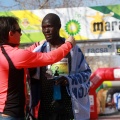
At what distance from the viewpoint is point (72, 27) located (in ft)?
26.0

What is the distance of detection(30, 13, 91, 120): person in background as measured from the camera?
252cm

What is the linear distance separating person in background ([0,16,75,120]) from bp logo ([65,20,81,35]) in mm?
5401

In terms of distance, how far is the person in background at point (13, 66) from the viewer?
2189 mm

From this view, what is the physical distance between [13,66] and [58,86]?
43cm

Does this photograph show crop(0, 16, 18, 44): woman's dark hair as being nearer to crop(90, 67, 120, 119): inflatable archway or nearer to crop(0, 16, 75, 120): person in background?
crop(0, 16, 75, 120): person in background

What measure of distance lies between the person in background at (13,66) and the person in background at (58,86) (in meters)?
→ 0.26

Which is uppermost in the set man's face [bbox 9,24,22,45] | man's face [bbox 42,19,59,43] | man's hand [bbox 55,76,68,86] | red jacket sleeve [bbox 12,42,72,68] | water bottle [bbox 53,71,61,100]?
man's face [bbox 42,19,59,43]

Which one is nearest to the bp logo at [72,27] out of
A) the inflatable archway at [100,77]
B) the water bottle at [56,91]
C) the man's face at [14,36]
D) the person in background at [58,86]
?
the inflatable archway at [100,77]

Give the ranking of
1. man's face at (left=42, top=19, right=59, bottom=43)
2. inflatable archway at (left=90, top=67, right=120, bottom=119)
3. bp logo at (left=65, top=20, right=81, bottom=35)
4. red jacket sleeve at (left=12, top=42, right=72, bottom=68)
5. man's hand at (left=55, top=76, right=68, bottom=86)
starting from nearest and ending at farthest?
red jacket sleeve at (left=12, top=42, right=72, bottom=68)
man's hand at (left=55, top=76, right=68, bottom=86)
man's face at (left=42, top=19, right=59, bottom=43)
inflatable archway at (left=90, top=67, right=120, bottom=119)
bp logo at (left=65, top=20, right=81, bottom=35)

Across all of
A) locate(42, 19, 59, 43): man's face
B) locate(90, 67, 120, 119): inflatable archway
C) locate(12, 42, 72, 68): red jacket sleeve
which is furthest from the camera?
locate(90, 67, 120, 119): inflatable archway

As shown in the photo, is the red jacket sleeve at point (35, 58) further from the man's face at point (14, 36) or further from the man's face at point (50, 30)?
the man's face at point (50, 30)

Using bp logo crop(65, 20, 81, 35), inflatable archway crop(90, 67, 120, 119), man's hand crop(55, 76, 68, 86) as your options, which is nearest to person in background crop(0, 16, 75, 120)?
man's hand crop(55, 76, 68, 86)

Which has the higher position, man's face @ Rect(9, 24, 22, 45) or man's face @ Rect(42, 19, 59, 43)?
man's face @ Rect(42, 19, 59, 43)

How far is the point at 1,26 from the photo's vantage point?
2.27m
